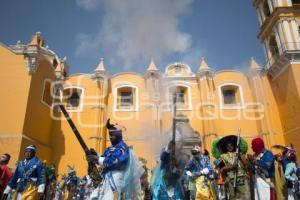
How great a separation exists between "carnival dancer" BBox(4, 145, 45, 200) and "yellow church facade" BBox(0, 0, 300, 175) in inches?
361

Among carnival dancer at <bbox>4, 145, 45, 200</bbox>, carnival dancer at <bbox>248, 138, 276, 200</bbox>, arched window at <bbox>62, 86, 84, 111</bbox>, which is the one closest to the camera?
carnival dancer at <bbox>248, 138, 276, 200</bbox>

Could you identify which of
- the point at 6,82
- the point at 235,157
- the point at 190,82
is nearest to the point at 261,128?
the point at 190,82

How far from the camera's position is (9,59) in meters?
14.9

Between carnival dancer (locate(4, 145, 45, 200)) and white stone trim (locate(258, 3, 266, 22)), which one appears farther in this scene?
white stone trim (locate(258, 3, 266, 22))

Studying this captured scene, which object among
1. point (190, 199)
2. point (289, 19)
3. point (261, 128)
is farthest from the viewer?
point (289, 19)

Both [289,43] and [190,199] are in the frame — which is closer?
[190,199]

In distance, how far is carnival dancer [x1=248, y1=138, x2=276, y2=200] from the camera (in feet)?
A: 15.6

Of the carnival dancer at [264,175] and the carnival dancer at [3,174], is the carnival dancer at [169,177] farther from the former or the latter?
the carnival dancer at [3,174]

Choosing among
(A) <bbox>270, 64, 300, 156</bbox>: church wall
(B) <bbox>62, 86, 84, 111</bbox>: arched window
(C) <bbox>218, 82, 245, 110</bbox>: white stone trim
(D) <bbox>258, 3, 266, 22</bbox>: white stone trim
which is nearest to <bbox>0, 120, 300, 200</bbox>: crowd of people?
(A) <bbox>270, 64, 300, 156</bbox>: church wall

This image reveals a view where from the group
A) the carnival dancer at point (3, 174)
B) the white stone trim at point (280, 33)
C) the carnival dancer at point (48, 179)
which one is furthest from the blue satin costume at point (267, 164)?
the white stone trim at point (280, 33)

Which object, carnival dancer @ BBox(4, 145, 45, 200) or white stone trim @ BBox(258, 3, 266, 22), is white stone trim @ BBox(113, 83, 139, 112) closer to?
white stone trim @ BBox(258, 3, 266, 22)

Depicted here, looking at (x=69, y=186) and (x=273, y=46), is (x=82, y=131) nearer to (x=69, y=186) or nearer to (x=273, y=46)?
(x=69, y=186)

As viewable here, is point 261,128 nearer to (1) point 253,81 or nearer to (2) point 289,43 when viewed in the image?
(1) point 253,81

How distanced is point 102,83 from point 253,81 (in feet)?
33.2
